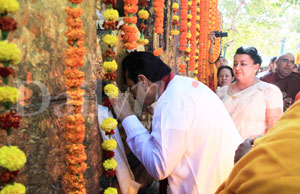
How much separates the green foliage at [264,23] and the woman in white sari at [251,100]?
8.09m

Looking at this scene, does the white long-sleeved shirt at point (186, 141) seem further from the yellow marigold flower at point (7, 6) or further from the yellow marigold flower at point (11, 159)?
the yellow marigold flower at point (7, 6)

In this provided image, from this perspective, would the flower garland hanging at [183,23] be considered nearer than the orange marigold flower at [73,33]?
No

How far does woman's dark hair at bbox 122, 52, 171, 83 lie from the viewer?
1.86 metres

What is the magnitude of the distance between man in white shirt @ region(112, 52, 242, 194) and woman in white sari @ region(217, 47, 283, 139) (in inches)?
34.5

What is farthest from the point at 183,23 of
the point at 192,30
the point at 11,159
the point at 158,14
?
the point at 11,159

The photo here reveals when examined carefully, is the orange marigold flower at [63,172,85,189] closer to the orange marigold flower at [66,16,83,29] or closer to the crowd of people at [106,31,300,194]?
the crowd of people at [106,31,300,194]

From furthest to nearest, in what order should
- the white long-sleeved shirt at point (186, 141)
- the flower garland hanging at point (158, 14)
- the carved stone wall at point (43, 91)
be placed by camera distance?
the flower garland hanging at point (158, 14) → the white long-sleeved shirt at point (186, 141) → the carved stone wall at point (43, 91)

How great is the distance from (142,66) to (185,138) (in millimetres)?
597

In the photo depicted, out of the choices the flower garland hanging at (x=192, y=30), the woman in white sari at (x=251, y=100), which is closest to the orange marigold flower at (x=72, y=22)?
the woman in white sari at (x=251, y=100)

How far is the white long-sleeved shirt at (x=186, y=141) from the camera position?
1588mm

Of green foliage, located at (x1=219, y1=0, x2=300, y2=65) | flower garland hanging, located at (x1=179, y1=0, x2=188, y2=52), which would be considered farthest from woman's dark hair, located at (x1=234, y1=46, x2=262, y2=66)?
green foliage, located at (x1=219, y1=0, x2=300, y2=65)

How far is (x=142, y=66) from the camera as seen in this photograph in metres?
1.86

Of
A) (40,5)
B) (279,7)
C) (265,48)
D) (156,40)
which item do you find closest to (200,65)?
(156,40)

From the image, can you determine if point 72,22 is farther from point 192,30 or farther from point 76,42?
point 192,30
